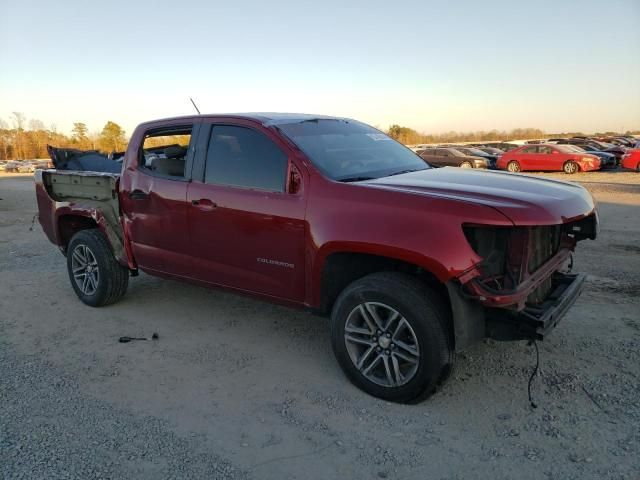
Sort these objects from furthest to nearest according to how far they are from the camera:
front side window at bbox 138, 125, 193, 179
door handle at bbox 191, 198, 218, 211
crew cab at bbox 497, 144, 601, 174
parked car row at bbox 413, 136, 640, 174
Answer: crew cab at bbox 497, 144, 601, 174 → parked car row at bbox 413, 136, 640, 174 → front side window at bbox 138, 125, 193, 179 → door handle at bbox 191, 198, 218, 211

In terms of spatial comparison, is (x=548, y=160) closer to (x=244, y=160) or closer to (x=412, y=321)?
(x=244, y=160)

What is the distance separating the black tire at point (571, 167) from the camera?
22.6 meters

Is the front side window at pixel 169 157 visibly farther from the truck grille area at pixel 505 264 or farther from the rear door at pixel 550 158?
the rear door at pixel 550 158

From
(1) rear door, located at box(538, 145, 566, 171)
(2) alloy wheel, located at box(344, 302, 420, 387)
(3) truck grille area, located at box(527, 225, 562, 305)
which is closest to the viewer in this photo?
(2) alloy wheel, located at box(344, 302, 420, 387)

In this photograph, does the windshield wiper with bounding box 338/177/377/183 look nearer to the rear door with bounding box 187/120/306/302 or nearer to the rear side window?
the rear door with bounding box 187/120/306/302

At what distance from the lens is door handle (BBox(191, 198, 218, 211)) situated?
4.14m

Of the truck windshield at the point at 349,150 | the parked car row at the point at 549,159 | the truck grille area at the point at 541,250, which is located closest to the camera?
the truck grille area at the point at 541,250

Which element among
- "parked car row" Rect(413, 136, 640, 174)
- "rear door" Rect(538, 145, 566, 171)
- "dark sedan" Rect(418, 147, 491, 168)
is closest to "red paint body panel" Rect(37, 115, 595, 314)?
"parked car row" Rect(413, 136, 640, 174)

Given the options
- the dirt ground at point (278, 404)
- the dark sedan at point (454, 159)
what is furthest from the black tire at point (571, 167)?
the dirt ground at point (278, 404)

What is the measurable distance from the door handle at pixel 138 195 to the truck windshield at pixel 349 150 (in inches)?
60.0

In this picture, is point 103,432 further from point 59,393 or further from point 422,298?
point 422,298

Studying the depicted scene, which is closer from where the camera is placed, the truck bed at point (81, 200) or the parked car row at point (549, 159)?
the truck bed at point (81, 200)

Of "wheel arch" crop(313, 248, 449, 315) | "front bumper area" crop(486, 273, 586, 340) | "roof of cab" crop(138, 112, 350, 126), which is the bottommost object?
"front bumper area" crop(486, 273, 586, 340)

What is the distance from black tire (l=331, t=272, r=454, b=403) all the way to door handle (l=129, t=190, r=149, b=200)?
7.31 ft
